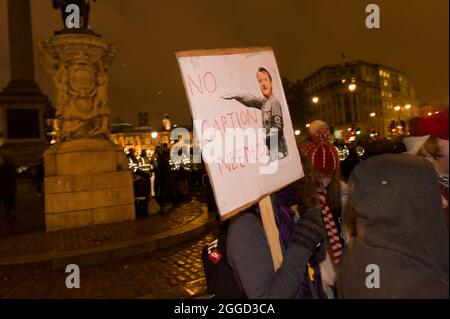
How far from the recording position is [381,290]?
148 cm

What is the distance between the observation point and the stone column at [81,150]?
28.8ft

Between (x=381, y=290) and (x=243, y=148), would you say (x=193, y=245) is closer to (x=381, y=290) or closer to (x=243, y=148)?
(x=243, y=148)

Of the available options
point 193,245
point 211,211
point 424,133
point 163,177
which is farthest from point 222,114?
point 163,177

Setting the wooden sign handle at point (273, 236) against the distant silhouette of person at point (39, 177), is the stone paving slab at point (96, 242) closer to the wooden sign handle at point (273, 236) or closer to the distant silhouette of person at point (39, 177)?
the wooden sign handle at point (273, 236)

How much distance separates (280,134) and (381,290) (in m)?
1.14

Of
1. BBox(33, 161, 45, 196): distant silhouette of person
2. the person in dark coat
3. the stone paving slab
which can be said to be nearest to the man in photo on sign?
the person in dark coat

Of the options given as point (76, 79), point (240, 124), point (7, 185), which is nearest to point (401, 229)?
point (240, 124)

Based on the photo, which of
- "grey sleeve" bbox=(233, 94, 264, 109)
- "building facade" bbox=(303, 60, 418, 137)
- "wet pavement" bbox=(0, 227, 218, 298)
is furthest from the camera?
"building facade" bbox=(303, 60, 418, 137)

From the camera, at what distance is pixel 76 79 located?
9109mm

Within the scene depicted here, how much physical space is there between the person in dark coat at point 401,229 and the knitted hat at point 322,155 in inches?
70.3

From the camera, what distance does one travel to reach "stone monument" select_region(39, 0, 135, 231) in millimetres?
8781

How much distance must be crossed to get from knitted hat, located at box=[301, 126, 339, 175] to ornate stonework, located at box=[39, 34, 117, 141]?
702 centimetres

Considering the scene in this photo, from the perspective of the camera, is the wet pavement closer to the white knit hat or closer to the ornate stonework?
the white knit hat
